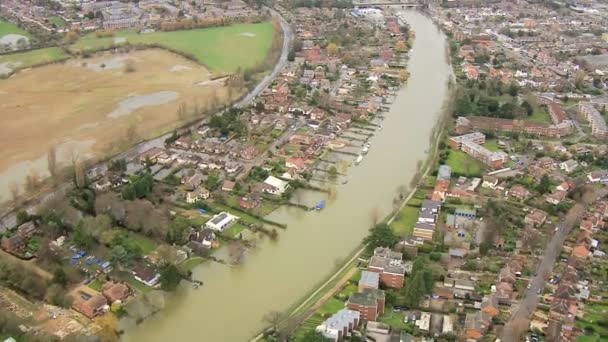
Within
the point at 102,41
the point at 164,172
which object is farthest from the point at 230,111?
the point at 102,41

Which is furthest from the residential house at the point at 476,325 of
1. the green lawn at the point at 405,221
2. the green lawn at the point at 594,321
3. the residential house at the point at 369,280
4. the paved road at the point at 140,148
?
the paved road at the point at 140,148

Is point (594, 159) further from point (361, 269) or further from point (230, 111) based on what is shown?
point (230, 111)

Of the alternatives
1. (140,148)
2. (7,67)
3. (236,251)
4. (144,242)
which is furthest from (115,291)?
(7,67)

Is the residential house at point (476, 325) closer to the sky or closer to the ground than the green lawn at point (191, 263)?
closer to the sky

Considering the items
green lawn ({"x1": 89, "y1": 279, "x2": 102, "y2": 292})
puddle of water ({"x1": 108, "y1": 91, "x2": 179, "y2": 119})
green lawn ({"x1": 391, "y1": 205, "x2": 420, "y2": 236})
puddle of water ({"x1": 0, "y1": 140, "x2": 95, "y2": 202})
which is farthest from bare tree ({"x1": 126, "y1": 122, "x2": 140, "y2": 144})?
green lawn ({"x1": 391, "y1": 205, "x2": 420, "y2": 236})

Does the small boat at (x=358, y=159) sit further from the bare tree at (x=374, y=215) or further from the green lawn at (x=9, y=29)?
the green lawn at (x=9, y=29)

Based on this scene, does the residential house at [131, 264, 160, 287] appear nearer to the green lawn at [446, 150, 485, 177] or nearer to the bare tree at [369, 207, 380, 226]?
the bare tree at [369, 207, 380, 226]
